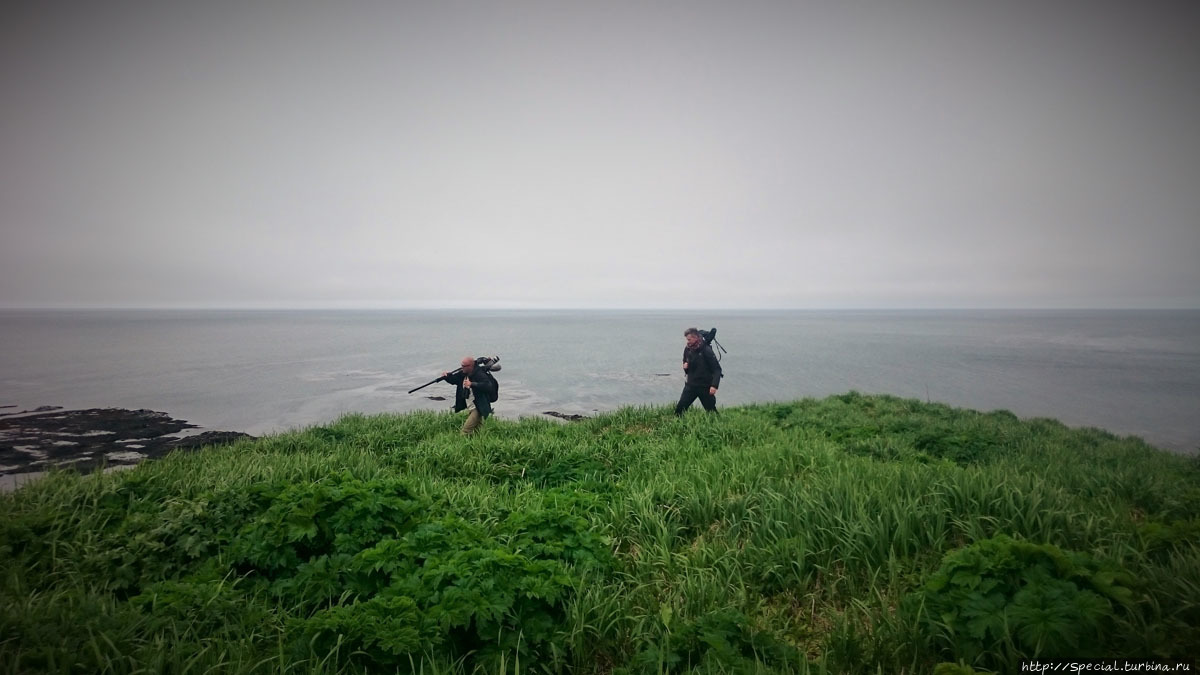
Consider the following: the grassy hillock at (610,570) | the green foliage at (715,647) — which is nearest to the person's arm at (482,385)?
the grassy hillock at (610,570)

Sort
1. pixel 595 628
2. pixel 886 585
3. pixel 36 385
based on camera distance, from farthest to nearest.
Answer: pixel 36 385 → pixel 886 585 → pixel 595 628

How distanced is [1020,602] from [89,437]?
27627 millimetres

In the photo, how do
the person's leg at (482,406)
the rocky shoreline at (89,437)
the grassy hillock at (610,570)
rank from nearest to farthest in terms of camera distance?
1. the grassy hillock at (610,570)
2. the person's leg at (482,406)
3. the rocky shoreline at (89,437)

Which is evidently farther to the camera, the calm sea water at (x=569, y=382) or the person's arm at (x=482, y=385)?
the calm sea water at (x=569, y=382)

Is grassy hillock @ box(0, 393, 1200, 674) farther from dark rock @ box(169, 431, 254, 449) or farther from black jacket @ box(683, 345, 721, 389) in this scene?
dark rock @ box(169, 431, 254, 449)

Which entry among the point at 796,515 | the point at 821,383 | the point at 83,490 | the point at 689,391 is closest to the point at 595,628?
the point at 796,515

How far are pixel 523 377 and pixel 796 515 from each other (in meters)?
35.1

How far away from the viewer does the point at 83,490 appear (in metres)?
5.97

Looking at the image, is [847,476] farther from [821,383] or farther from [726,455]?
[821,383]

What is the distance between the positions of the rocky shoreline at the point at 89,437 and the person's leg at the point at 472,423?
8262 mm

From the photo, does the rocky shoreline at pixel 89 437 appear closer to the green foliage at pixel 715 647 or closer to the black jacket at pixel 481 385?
the black jacket at pixel 481 385

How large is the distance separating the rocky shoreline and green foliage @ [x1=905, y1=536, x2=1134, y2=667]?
1777 centimetres

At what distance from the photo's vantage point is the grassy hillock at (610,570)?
10.5 feet

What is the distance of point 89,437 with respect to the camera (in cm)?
1919
